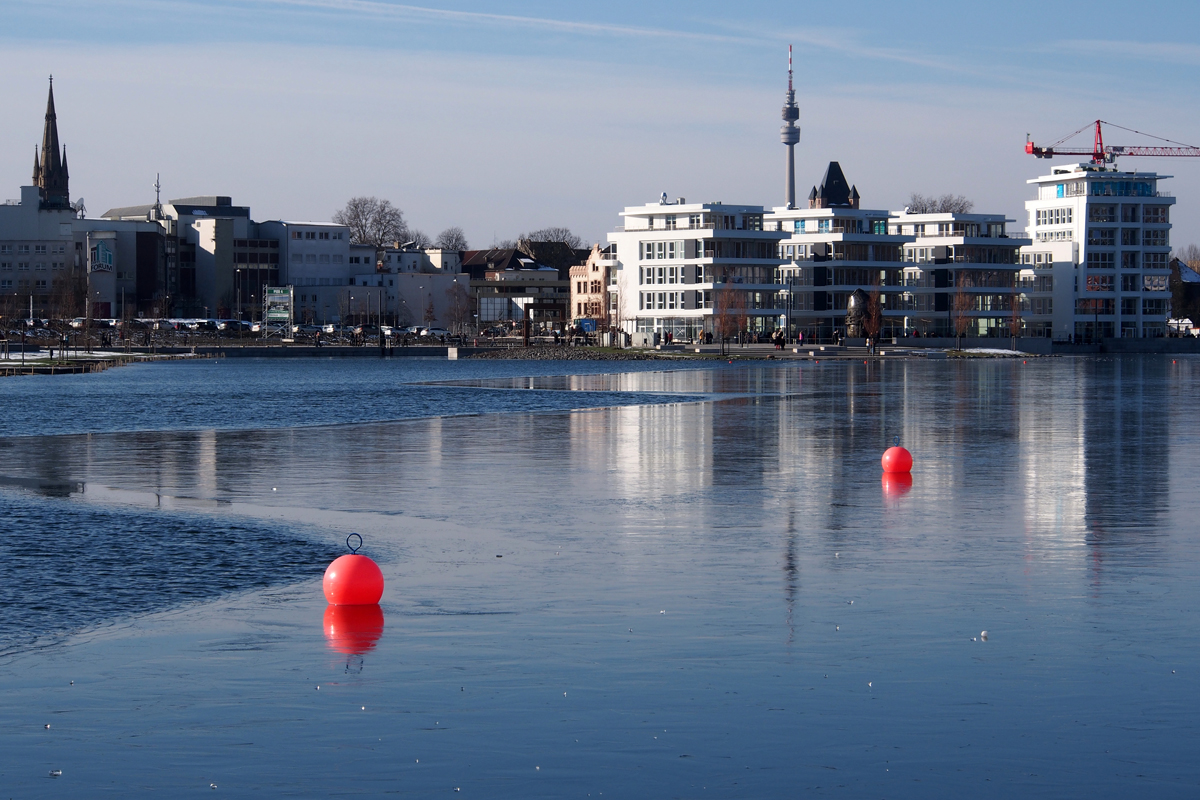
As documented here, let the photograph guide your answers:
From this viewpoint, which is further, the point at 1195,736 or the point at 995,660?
the point at 995,660

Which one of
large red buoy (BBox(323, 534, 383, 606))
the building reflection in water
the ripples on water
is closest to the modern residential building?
the building reflection in water

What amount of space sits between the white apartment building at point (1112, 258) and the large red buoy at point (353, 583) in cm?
15859

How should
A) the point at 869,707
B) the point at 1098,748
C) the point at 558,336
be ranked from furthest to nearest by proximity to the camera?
the point at 558,336, the point at 869,707, the point at 1098,748

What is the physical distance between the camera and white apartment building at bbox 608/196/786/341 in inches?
5979

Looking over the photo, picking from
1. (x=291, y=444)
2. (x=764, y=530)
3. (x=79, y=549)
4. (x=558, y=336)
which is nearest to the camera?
(x=79, y=549)

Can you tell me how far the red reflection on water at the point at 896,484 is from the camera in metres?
22.0

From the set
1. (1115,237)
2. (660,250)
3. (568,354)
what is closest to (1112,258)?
(1115,237)

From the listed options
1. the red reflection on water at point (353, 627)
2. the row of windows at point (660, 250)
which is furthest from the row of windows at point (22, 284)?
the red reflection on water at point (353, 627)

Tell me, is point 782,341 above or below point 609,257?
below

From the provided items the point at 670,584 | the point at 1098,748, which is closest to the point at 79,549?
the point at 670,584

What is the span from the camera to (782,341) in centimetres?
13375

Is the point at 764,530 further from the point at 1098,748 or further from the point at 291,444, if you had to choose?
the point at 291,444

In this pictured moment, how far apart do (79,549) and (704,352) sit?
11513cm

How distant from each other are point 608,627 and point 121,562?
634cm
